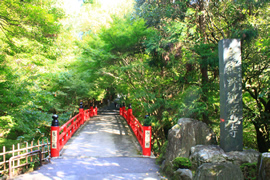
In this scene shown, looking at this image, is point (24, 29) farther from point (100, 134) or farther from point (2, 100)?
point (100, 134)

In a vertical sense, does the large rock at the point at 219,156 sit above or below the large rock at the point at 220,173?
below

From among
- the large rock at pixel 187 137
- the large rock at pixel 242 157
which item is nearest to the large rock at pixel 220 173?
the large rock at pixel 242 157

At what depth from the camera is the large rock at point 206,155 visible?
4.96 meters

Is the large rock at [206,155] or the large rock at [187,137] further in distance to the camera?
the large rock at [187,137]

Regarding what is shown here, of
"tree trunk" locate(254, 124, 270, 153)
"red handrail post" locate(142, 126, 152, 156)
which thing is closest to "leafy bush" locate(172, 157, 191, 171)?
"red handrail post" locate(142, 126, 152, 156)

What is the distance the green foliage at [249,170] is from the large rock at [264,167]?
822mm

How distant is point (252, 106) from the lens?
8594 millimetres

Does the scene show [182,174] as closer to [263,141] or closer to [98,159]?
[98,159]

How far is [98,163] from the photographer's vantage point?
636 cm

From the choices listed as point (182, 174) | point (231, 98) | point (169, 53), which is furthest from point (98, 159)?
point (169, 53)

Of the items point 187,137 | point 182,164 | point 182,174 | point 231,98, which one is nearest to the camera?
point 182,174

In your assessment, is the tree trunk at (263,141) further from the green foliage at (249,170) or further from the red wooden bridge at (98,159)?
the red wooden bridge at (98,159)

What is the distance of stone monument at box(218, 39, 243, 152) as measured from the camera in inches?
209

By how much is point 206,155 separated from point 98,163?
3218 mm
